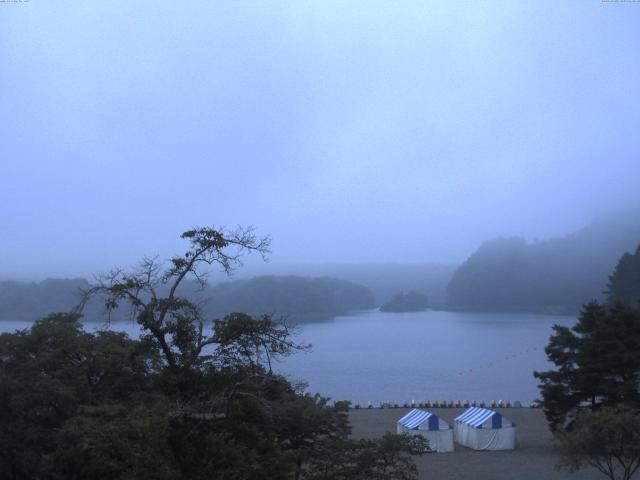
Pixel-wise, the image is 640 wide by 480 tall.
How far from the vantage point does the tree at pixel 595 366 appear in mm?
14062

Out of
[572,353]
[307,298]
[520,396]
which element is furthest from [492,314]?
[572,353]

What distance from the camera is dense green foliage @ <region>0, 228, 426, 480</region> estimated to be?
189 inches

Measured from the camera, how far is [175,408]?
17.1 feet

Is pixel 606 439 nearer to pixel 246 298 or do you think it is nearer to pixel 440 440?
pixel 440 440

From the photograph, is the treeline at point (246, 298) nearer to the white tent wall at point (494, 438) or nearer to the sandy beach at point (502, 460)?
the sandy beach at point (502, 460)

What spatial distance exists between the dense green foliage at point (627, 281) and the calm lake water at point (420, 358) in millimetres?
5239

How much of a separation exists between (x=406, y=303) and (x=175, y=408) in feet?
192

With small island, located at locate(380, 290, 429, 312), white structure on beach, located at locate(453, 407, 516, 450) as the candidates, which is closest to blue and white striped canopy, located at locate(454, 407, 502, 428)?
white structure on beach, located at locate(453, 407, 516, 450)

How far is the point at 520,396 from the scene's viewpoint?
26.4 metres

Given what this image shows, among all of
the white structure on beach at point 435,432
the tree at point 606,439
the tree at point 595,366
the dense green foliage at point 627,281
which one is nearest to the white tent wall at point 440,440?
the white structure on beach at point 435,432

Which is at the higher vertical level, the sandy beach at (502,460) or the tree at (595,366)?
the tree at (595,366)

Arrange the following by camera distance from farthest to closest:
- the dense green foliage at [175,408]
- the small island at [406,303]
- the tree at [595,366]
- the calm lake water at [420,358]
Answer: the small island at [406,303]
the calm lake water at [420,358]
the tree at [595,366]
the dense green foliage at [175,408]

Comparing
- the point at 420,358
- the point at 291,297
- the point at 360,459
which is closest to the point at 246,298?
the point at 291,297

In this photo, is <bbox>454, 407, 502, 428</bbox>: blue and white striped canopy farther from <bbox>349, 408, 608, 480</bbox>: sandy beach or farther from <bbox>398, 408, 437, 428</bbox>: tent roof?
<bbox>398, 408, 437, 428</bbox>: tent roof
